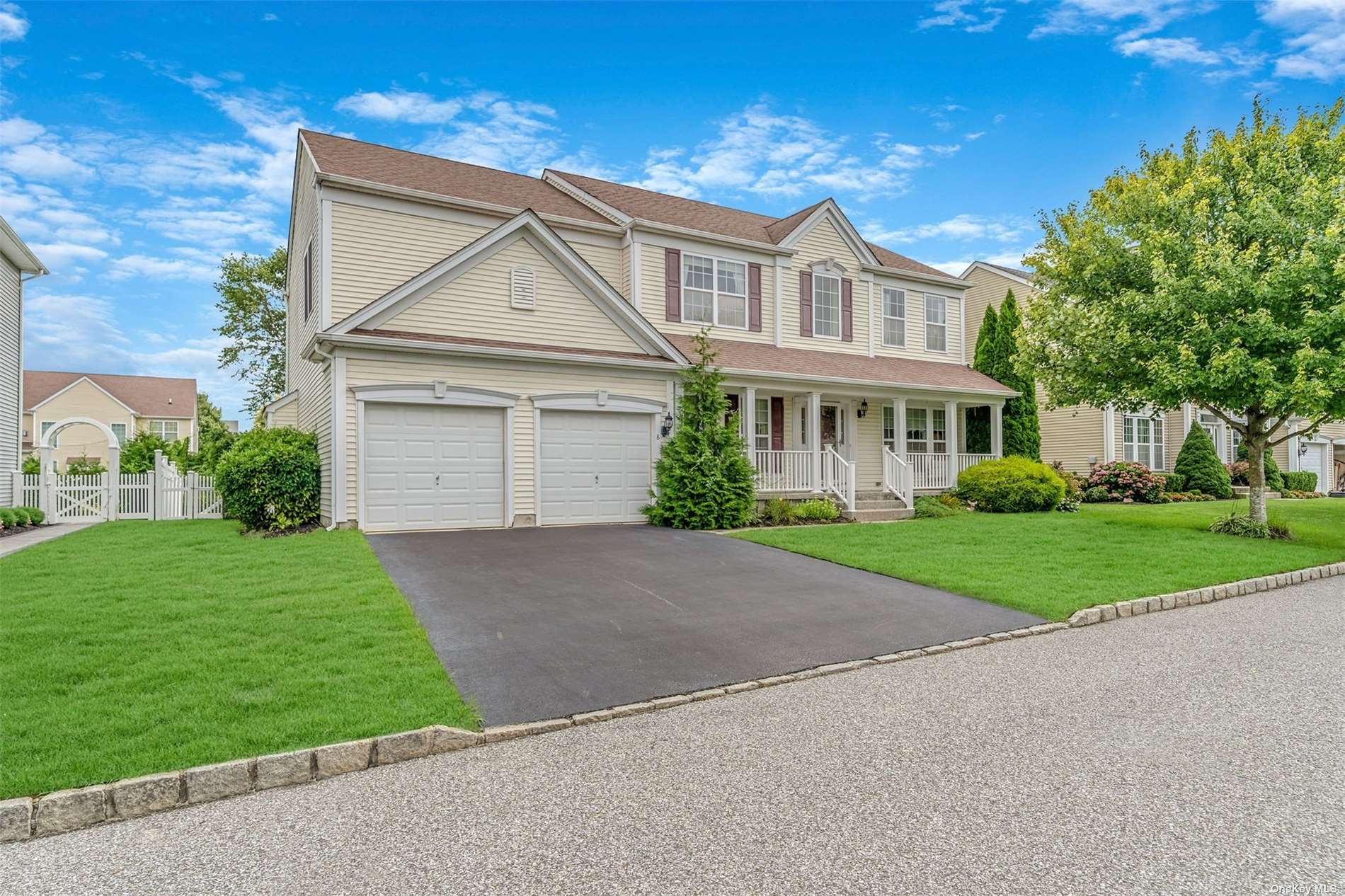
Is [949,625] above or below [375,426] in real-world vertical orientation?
below

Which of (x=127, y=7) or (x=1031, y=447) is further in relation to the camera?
(x=1031, y=447)

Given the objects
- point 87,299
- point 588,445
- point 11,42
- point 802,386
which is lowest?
point 588,445

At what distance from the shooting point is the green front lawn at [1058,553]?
8664 millimetres

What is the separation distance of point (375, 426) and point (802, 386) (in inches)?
364

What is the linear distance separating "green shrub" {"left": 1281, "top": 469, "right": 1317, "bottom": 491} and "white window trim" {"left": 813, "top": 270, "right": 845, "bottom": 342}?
2027cm

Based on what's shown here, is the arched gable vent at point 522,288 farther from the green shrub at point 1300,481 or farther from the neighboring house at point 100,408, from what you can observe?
the neighboring house at point 100,408

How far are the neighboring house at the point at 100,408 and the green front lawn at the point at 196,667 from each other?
35536 mm

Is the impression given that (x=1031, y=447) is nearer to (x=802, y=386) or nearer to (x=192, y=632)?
(x=802, y=386)

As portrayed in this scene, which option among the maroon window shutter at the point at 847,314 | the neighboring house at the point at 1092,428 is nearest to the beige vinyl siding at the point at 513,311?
the maroon window shutter at the point at 847,314

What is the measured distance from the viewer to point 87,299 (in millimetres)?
23812

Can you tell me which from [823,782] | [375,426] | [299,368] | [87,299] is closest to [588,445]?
[375,426]

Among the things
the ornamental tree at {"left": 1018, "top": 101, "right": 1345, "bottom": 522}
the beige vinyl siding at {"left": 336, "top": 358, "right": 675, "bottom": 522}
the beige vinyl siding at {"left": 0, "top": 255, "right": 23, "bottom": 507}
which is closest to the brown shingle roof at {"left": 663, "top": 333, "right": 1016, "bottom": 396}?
the beige vinyl siding at {"left": 336, "top": 358, "right": 675, "bottom": 522}

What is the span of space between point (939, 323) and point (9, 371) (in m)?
24.0

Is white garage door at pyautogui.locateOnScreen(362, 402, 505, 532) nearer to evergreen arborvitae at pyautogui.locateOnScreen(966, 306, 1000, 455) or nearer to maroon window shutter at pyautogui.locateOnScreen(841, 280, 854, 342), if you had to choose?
maroon window shutter at pyautogui.locateOnScreen(841, 280, 854, 342)
